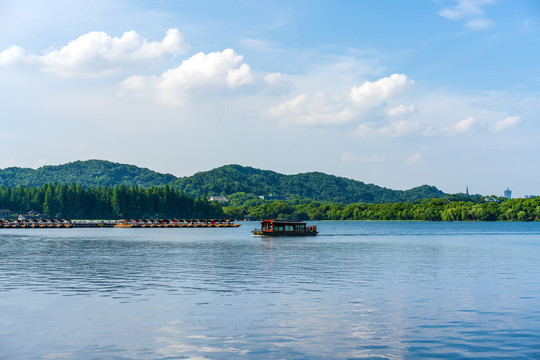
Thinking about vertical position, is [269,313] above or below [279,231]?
below

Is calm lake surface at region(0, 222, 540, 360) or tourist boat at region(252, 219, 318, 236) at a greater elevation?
tourist boat at region(252, 219, 318, 236)

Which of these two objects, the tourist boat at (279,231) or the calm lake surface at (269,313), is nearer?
the calm lake surface at (269,313)

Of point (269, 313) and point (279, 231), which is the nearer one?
point (269, 313)

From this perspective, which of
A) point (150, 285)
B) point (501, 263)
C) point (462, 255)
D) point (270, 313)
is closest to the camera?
point (270, 313)

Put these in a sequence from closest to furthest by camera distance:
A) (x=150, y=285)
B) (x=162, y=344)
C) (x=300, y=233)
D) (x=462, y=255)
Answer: (x=162, y=344) < (x=150, y=285) < (x=462, y=255) < (x=300, y=233)

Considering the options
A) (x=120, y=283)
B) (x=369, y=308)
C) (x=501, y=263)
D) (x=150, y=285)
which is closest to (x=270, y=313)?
(x=369, y=308)

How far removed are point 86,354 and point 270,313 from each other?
37.7 ft

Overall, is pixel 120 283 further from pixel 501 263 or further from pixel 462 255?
pixel 462 255

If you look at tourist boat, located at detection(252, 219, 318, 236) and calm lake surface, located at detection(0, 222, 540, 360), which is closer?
calm lake surface, located at detection(0, 222, 540, 360)

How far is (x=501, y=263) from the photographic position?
65625 millimetres

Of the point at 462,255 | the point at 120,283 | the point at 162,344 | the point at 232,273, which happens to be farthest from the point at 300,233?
the point at 162,344

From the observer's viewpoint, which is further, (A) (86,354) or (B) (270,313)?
(B) (270,313)

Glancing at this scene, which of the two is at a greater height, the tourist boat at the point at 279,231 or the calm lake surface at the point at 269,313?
the tourist boat at the point at 279,231

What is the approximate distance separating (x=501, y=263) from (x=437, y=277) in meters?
18.6
